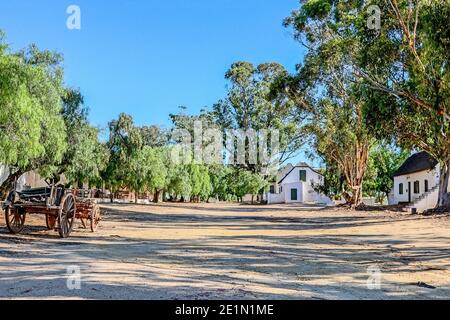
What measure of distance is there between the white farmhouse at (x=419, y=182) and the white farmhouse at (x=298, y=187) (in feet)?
73.7

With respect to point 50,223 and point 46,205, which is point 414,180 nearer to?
point 50,223

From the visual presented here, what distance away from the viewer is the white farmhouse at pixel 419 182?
40.0m

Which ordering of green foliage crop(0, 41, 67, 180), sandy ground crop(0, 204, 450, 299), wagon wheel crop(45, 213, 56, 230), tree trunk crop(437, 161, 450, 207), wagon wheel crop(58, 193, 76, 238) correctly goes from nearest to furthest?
sandy ground crop(0, 204, 450, 299)
wagon wheel crop(58, 193, 76, 238)
green foliage crop(0, 41, 67, 180)
wagon wheel crop(45, 213, 56, 230)
tree trunk crop(437, 161, 450, 207)

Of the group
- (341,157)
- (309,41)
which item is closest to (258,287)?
(309,41)

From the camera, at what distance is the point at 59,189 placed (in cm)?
1410

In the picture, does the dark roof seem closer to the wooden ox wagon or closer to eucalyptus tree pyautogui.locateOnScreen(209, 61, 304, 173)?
eucalyptus tree pyautogui.locateOnScreen(209, 61, 304, 173)

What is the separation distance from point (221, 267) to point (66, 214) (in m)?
6.89

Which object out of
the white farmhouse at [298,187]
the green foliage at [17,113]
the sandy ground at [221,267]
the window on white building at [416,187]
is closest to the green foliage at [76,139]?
the green foliage at [17,113]

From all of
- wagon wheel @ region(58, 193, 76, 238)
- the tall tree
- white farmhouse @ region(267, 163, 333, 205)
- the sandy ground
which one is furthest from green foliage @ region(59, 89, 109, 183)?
white farmhouse @ region(267, 163, 333, 205)

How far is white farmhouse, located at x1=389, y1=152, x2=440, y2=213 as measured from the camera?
40031mm

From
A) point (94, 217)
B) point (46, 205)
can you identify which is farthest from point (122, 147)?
point (46, 205)

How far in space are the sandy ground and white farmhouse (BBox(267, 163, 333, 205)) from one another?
6300 centimetres

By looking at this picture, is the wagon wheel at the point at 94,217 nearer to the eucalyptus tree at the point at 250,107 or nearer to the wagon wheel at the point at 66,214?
the wagon wheel at the point at 66,214
